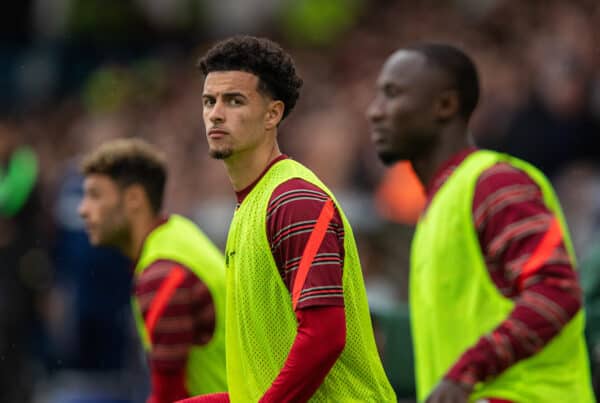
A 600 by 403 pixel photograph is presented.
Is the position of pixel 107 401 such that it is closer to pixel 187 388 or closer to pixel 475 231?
pixel 187 388

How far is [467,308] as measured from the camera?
5.56 meters

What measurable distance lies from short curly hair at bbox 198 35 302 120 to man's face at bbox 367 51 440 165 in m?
1.34

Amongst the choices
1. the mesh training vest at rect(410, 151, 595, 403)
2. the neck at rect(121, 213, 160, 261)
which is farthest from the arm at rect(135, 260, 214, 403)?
the mesh training vest at rect(410, 151, 595, 403)

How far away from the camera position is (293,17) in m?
18.8

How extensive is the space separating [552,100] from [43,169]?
839 centimetres

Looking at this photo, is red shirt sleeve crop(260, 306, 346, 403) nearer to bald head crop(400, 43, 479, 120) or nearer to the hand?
the hand

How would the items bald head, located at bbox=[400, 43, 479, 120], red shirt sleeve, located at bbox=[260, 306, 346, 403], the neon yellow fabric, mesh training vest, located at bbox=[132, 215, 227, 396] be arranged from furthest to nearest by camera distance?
the neon yellow fabric → mesh training vest, located at bbox=[132, 215, 227, 396] → bald head, located at bbox=[400, 43, 479, 120] → red shirt sleeve, located at bbox=[260, 306, 346, 403]

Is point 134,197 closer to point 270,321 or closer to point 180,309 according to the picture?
point 180,309

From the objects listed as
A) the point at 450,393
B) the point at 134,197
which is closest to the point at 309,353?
the point at 450,393

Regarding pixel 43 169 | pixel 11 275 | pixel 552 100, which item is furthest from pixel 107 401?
pixel 43 169

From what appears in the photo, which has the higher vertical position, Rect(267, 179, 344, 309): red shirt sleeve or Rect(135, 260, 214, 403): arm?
Rect(267, 179, 344, 309): red shirt sleeve

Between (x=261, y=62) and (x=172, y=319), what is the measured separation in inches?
81.0

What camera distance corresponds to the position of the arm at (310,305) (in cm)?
450

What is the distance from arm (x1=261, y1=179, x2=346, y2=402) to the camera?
177 inches
